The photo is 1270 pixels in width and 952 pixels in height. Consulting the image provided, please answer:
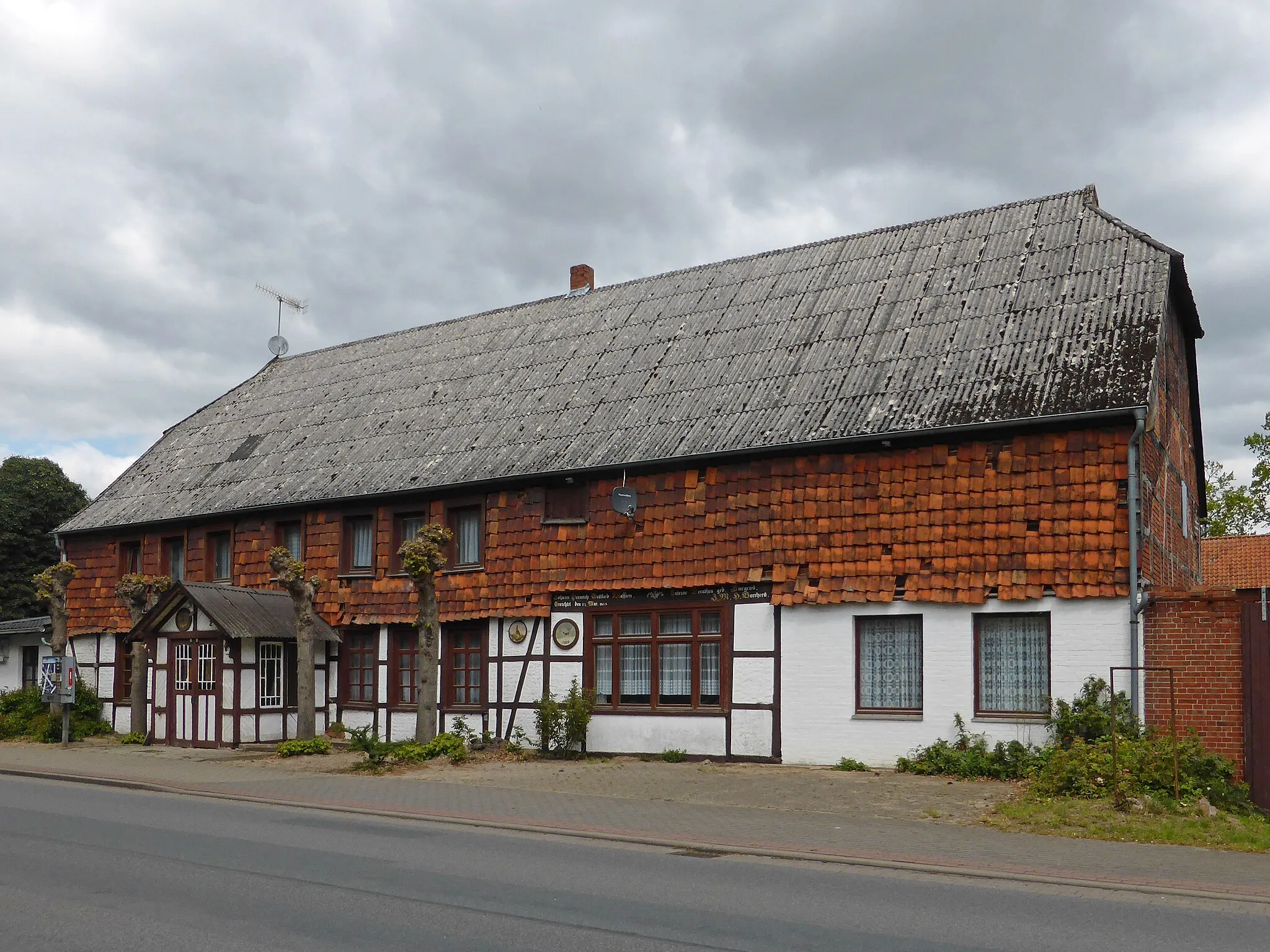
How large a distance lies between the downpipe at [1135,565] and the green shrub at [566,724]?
825 centimetres

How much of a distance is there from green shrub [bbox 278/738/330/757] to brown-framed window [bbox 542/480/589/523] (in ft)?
17.6

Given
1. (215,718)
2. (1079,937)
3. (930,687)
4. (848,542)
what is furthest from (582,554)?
(1079,937)

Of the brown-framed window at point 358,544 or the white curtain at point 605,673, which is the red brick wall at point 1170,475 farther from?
the brown-framed window at point 358,544

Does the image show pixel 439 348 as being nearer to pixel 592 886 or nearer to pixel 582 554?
pixel 582 554

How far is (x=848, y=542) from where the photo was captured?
1806cm

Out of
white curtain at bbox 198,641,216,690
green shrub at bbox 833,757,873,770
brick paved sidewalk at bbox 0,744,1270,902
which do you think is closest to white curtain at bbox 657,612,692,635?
green shrub at bbox 833,757,873,770

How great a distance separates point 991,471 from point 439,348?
14.8 m

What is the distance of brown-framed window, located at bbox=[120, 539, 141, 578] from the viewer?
2800 cm

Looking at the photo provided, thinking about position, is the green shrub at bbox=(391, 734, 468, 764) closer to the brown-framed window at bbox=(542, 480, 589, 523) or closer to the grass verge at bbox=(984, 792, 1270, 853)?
the brown-framed window at bbox=(542, 480, 589, 523)

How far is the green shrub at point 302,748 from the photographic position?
20828mm

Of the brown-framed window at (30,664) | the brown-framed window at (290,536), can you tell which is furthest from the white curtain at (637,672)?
the brown-framed window at (30,664)

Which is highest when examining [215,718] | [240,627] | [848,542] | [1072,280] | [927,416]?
[1072,280]

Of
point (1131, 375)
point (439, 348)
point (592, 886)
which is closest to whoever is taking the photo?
point (592, 886)

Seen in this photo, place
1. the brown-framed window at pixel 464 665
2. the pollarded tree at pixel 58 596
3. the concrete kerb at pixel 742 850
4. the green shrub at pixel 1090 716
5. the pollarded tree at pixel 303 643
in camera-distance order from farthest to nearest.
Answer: the pollarded tree at pixel 58 596
the brown-framed window at pixel 464 665
the pollarded tree at pixel 303 643
the green shrub at pixel 1090 716
the concrete kerb at pixel 742 850
